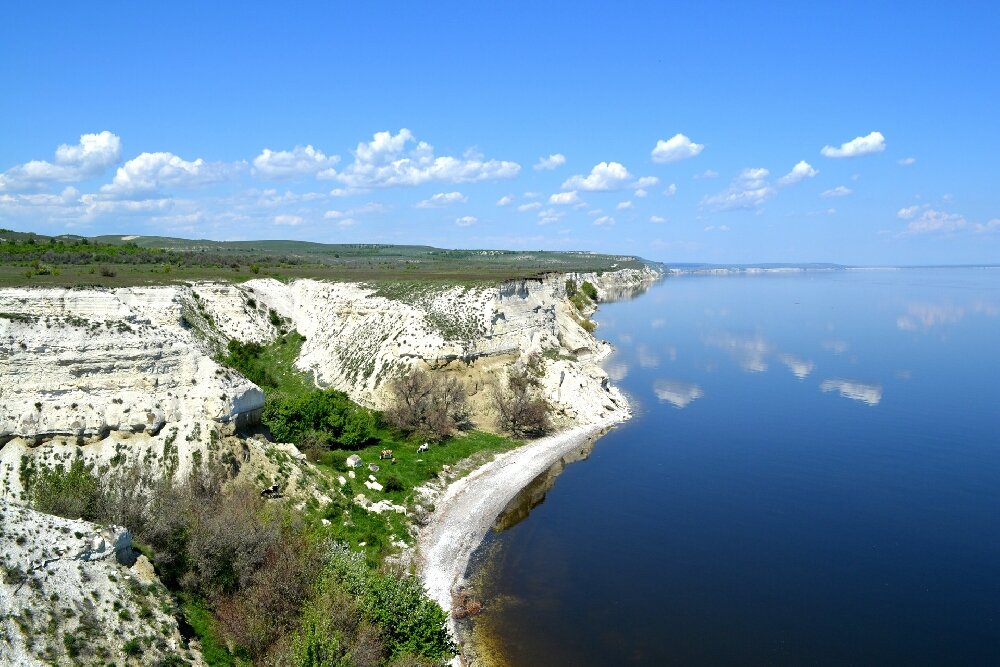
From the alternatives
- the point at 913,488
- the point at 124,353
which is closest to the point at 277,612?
the point at 124,353

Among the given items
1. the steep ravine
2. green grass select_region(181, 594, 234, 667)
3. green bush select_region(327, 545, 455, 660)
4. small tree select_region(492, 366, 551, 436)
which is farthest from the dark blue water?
the steep ravine

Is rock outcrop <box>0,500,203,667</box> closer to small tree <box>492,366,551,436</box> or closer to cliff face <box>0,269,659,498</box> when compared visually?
Answer: cliff face <box>0,269,659,498</box>

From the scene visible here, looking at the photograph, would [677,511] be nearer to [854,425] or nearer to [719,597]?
[719,597]

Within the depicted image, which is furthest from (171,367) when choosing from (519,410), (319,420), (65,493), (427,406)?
(519,410)

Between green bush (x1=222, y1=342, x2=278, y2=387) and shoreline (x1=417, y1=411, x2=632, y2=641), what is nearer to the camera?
shoreline (x1=417, y1=411, x2=632, y2=641)

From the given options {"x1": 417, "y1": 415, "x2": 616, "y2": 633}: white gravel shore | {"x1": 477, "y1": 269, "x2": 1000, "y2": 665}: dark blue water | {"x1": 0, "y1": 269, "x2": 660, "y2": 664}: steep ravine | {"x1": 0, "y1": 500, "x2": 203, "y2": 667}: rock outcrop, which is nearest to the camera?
{"x1": 0, "y1": 500, "x2": 203, "y2": 667}: rock outcrop

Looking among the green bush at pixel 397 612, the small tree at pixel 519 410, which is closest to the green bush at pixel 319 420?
the small tree at pixel 519 410
